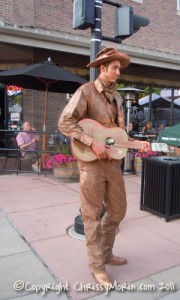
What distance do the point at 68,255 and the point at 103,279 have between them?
0.66m

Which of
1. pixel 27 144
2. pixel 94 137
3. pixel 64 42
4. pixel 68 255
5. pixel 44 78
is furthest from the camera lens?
pixel 64 42

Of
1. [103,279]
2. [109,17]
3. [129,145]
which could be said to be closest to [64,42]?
[109,17]

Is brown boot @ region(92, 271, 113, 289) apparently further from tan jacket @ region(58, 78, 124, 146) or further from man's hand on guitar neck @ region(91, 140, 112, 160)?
tan jacket @ region(58, 78, 124, 146)

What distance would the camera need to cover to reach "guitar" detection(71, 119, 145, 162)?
263 cm

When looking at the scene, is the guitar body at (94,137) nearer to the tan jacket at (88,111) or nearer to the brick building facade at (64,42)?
the tan jacket at (88,111)

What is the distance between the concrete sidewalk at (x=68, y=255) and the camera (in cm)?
266

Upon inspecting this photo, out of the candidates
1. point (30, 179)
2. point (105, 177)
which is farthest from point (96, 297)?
point (30, 179)

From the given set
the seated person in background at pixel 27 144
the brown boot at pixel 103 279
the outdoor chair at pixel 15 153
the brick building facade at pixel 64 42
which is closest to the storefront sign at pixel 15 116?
the brick building facade at pixel 64 42

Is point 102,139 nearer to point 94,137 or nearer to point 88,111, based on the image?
point 94,137

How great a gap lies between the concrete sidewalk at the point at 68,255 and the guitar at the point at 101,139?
1.11 metres

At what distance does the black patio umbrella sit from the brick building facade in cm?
102

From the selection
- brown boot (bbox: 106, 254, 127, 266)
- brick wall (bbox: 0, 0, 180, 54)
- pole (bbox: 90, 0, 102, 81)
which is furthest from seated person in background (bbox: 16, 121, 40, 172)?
brown boot (bbox: 106, 254, 127, 266)

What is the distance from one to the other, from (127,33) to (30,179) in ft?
12.7

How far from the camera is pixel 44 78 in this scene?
722 cm
